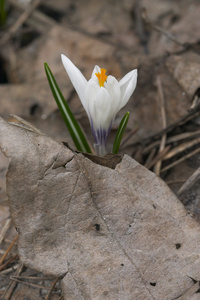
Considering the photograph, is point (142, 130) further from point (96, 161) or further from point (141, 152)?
point (96, 161)

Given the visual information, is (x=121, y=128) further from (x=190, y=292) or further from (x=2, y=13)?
(x=2, y=13)

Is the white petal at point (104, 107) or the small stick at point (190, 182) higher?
the white petal at point (104, 107)

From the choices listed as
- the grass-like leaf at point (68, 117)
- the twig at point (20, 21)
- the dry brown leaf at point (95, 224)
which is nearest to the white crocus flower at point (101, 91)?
the grass-like leaf at point (68, 117)

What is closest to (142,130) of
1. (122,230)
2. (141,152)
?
(141,152)

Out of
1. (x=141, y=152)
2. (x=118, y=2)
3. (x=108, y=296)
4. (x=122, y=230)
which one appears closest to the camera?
(x=108, y=296)

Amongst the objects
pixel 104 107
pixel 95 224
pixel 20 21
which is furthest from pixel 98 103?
pixel 20 21

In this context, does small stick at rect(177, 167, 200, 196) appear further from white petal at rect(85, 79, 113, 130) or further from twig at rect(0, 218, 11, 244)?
twig at rect(0, 218, 11, 244)

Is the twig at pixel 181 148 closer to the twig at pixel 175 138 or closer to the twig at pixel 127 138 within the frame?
the twig at pixel 175 138
